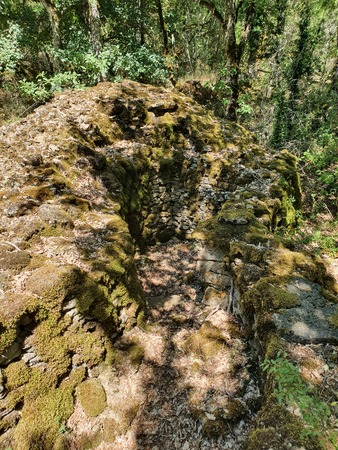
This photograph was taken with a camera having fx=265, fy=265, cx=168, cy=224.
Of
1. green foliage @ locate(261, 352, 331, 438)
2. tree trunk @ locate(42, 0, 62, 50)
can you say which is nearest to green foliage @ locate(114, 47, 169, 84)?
tree trunk @ locate(42, 0, 62, 50)

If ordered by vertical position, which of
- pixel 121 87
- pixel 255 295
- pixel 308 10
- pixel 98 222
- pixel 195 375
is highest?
pixel 308 10

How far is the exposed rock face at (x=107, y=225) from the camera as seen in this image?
9.51 ft

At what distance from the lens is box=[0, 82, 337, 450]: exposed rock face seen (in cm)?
290

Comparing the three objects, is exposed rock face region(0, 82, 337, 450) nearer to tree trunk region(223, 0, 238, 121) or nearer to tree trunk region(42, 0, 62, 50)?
tree trunk region(223, 0, 238, 121)

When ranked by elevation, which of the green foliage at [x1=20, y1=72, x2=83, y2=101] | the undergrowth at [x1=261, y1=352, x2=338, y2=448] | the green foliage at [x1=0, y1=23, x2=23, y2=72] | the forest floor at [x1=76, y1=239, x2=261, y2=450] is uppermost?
the green foliage at [x1=0, y1=23, x2=23, y2=72]

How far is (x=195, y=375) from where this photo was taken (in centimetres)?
349

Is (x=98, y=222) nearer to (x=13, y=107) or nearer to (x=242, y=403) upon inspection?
(x=242, y=403)

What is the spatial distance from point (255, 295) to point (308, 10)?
16739 mm

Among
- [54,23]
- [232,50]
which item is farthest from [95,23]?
[232,50]

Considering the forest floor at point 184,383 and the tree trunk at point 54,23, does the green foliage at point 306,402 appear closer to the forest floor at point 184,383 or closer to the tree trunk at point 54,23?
the forest floor at point 184,383

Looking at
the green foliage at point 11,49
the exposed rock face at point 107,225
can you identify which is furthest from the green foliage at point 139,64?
the green foliage at point 11,49

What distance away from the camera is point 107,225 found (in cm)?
469

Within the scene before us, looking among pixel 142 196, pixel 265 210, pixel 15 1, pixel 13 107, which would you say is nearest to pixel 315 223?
pixel 265 210

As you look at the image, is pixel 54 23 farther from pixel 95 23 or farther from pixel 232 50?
pixel 232 50
